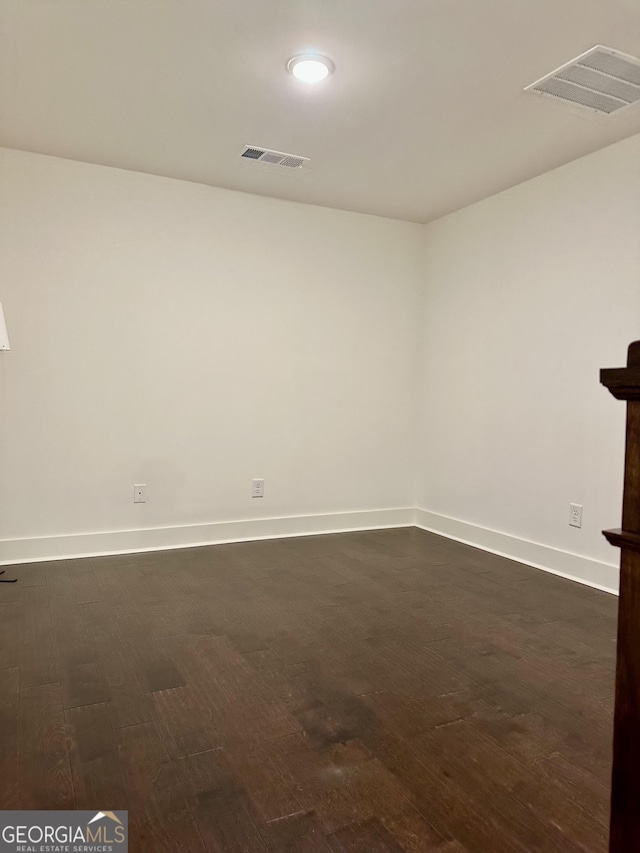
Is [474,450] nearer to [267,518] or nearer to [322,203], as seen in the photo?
[267,518]

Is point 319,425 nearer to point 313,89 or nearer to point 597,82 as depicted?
point 313,89

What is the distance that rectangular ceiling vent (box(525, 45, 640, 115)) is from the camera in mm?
2496

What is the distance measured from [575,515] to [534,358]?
101 centimetres

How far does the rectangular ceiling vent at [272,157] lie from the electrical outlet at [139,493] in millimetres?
2135

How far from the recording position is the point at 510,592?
10.9 feet

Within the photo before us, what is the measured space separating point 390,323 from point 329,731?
3.52 meters

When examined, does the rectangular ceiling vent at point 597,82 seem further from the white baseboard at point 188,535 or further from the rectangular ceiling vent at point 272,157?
the white baseboard at point 188,535

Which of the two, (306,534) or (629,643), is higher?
(629,643)

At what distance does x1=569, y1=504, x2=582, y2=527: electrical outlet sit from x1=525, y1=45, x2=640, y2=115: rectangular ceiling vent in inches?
81.9

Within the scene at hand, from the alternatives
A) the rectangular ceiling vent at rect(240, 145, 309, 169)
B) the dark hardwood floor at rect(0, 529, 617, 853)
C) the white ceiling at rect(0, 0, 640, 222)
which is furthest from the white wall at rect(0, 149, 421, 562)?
the dark hardwood floor at rect(0, 529, 617, 853)

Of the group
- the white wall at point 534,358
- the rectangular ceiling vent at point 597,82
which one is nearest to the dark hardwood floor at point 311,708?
the white wall at point 534,358

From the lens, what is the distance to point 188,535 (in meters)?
4.17

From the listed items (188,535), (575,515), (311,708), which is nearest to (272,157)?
(188,535)

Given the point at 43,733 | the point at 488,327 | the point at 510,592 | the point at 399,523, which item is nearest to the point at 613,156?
the point at 488,327
